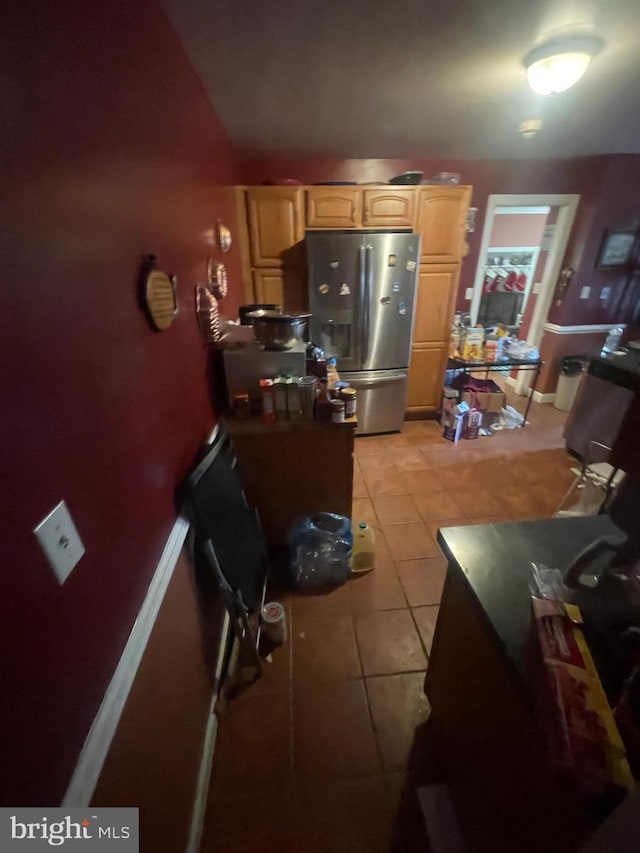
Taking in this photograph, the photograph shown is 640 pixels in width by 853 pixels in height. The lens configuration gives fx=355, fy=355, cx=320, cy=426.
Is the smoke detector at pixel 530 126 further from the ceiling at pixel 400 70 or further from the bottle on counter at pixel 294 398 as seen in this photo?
the bottle on counter at pixel 294 398

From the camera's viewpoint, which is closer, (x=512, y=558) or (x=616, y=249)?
(x=512, y=558)

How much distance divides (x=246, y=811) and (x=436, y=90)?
321 centimetres

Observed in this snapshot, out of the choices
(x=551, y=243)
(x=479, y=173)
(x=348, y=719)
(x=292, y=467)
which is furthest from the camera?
(x=551, y=243)

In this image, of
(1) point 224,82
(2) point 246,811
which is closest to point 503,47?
(1) point 224,82

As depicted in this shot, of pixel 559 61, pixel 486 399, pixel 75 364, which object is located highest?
pixel 559 61

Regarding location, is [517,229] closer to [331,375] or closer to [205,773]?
[331,375]

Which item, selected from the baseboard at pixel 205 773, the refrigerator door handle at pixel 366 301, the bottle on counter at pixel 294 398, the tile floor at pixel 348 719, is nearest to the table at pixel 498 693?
the tile floor at pixel 348 719

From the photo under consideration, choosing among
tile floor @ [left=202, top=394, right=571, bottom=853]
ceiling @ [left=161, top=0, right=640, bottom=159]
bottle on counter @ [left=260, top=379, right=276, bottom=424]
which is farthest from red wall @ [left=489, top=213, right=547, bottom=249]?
bottle on counter @ [left=260, top=379, right=276, bottom=424]

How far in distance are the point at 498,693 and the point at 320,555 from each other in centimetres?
111

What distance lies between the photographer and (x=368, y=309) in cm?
292

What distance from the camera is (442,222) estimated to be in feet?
9.46

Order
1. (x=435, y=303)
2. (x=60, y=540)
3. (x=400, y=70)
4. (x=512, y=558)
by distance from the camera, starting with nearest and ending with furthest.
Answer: (x=60, y=540) < (x=512, y=558) < (x=400, y=70) < (x=435, y=303)

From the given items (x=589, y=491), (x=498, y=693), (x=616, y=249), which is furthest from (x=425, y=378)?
(x=498, y=693)

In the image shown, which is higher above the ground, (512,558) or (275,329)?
(275,329)
